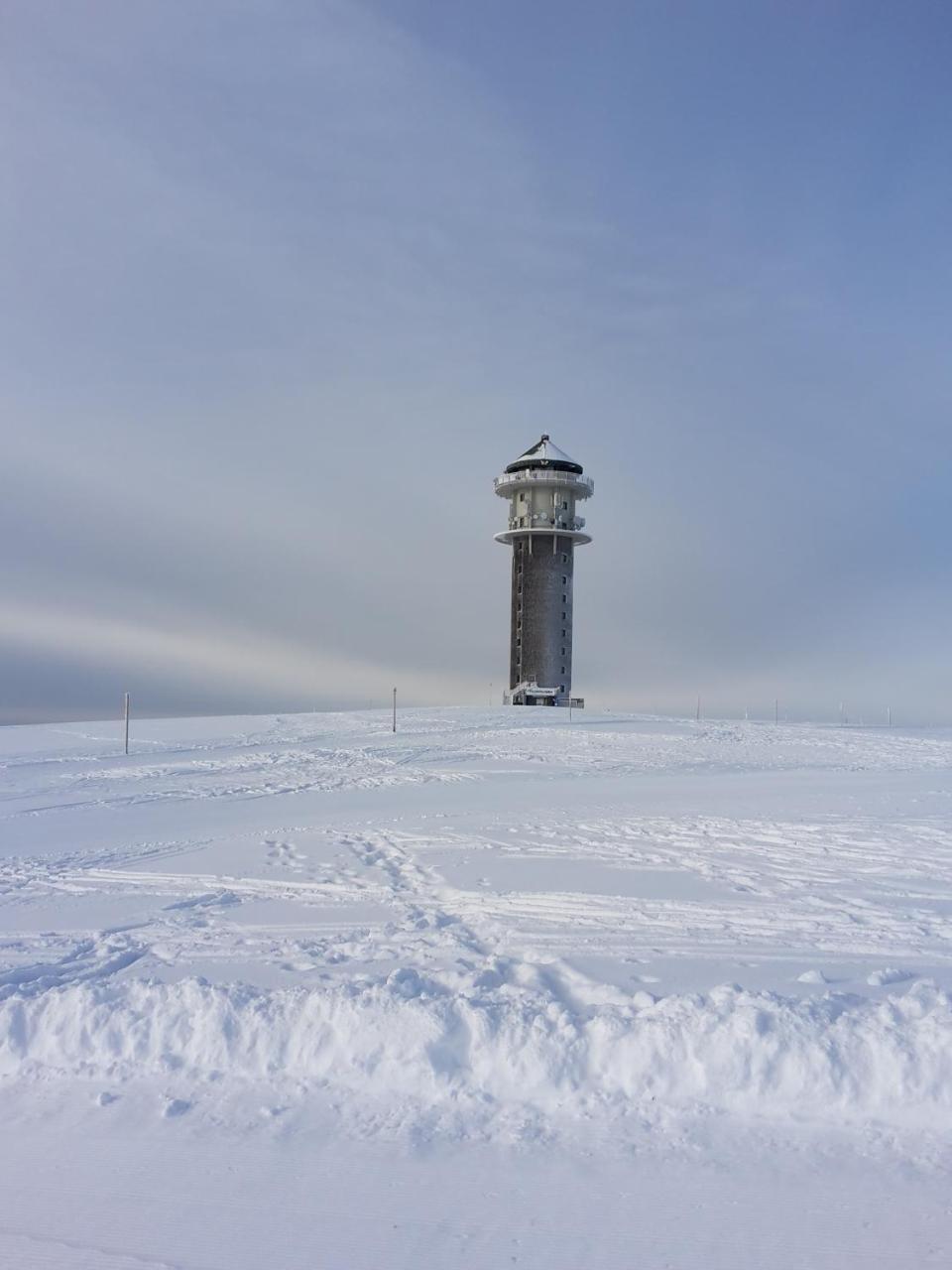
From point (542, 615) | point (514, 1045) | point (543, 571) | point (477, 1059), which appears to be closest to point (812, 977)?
point (514, 1045)

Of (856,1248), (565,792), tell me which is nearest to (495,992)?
(856,1248)

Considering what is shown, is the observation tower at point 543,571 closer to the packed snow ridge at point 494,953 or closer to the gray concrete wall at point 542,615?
the gray concrete wall at point 542,615

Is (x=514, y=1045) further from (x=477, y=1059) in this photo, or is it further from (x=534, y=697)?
(x=534, y=697)

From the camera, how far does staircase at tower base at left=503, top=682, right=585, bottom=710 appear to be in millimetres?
50938

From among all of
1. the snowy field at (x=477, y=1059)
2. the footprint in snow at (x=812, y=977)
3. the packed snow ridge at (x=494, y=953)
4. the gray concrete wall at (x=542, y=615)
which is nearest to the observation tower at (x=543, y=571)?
the gray concrete wall at (x=542, y=615)

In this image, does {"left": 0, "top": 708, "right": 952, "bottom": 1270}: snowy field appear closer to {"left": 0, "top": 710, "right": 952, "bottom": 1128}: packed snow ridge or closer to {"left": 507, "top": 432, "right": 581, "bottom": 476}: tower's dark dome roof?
{"left": 0, "top": 710, "right": 952, "bottom": 1128}: packed snow ridge

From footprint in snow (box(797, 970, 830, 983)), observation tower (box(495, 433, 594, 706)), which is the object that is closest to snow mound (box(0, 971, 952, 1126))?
footprint in snow (box(797, 970, 830, 983))

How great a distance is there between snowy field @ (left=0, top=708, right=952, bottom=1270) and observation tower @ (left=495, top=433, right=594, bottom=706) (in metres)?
41.6

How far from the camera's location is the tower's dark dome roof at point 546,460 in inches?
2136

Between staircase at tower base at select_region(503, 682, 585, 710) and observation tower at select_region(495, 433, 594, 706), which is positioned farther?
observation tower at select_region(495, 433, 594, 706)

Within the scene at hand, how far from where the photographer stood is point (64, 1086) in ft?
16.7

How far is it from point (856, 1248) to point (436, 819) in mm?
10134

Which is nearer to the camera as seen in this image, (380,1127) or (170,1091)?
(380,1127)

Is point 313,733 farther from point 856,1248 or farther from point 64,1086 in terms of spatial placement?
point 856,1248
